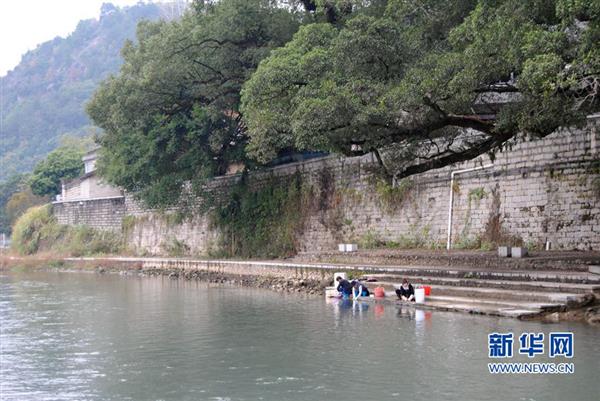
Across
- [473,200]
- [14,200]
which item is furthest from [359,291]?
[14,200]

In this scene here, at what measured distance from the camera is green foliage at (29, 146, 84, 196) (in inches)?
2223

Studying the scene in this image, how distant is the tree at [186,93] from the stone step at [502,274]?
10.6 metres

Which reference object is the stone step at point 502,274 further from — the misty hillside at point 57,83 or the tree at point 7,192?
the misty hillside at point 57,83

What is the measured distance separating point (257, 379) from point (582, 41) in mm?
7781

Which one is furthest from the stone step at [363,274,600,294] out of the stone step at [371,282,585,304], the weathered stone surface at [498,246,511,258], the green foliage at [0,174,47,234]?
the green foliage at [0,174,47,234]

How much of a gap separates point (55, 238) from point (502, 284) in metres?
35.4

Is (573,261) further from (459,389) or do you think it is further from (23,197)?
(23,197)

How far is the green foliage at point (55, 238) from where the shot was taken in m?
42.8

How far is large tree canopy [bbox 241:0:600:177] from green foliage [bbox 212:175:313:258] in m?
8.59

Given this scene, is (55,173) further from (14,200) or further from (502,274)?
(502,274)

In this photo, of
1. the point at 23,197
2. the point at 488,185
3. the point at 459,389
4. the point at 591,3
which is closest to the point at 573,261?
the point at 488,185

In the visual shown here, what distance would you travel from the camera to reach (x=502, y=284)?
1658 centimetres

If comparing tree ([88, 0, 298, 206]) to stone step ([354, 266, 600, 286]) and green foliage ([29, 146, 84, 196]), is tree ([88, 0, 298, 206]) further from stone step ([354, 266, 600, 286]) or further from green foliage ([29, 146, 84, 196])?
green foliage ([29, 146, 84, 196])

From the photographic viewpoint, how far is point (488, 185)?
21594 mm
